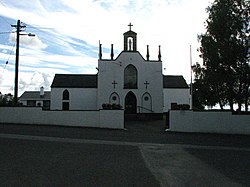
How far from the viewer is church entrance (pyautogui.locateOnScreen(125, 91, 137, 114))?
1663 inches

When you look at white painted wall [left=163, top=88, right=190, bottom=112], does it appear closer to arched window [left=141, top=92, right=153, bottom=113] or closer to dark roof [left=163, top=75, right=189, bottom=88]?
dark roof [left=163, top=75, right=189, bottom=88]

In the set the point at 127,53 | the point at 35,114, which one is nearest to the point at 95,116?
the point at 35,114

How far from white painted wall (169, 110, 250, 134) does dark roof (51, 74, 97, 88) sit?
2717 cm

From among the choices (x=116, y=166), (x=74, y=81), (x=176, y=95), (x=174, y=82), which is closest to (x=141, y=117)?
(x=176, y=95)

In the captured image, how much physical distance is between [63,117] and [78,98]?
23.0m

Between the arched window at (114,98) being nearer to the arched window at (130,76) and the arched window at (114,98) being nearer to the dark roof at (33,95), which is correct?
the arched window at (130,76)

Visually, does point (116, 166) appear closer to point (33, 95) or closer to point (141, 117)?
point (141, 117)

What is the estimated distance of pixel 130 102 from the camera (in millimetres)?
42438

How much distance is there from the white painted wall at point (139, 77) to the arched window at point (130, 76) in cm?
50

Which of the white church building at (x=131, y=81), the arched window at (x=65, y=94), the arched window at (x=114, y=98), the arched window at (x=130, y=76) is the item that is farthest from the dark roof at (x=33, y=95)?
the arched window at (x=130, y=76)

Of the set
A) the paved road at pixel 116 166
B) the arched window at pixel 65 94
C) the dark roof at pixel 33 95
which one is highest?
the dark roof at pixel 33 95

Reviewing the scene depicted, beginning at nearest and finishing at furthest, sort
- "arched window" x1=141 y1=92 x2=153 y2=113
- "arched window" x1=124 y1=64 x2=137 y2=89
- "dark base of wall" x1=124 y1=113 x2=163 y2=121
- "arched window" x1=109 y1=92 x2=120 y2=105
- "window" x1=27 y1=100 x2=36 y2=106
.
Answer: "dark base of wall" x1=124 y1=113 x2=163 y2=121 → "arched window" x1=141 y1=92 x2=153 y2=113 → "arched window" x1=109 y1=92 x2=120 y2=105 → "arched window" x1=124 y1=64 x2=137 y2=89 → "window" x1=27 y1=100 x2=36 y2=106

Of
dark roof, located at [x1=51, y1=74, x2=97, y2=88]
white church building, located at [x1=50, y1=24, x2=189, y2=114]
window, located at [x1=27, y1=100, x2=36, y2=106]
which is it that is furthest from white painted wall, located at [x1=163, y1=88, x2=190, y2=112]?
window, located at [x1=27, y1=100, x2=36, y2=106]

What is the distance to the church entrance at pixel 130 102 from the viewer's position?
42.2 m
